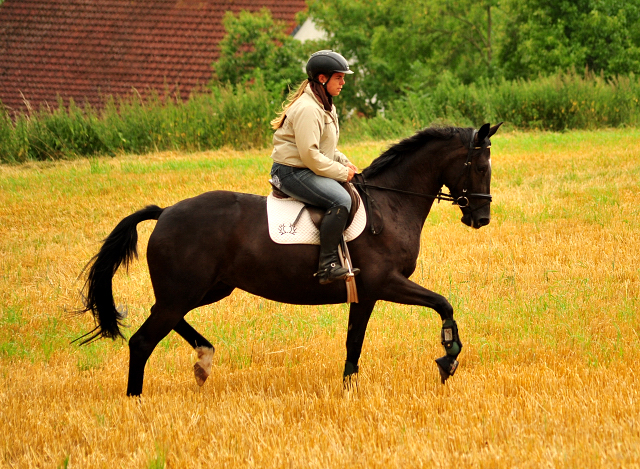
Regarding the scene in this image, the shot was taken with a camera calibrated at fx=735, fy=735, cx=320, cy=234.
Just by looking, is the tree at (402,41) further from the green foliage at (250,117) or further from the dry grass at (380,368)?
the dry grass at (380,368)

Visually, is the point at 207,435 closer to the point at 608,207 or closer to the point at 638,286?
the point at 638,286

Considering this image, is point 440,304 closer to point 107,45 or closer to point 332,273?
point 332,273

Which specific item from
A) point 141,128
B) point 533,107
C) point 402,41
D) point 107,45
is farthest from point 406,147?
point 107,45

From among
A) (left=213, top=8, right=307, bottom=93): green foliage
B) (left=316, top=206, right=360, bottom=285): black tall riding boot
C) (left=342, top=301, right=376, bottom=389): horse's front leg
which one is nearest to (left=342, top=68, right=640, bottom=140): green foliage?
(left=213, top=8, right=307, bottom=93): green foliage

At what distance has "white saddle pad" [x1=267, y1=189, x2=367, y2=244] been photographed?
5891 millimetres

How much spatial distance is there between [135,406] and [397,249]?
2.40 metres

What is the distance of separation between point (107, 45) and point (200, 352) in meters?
25.5

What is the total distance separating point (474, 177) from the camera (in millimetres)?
6141

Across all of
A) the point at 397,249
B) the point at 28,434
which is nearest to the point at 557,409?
the point at 397,249

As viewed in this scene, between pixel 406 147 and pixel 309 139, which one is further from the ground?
pixel 309 139

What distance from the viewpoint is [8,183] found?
1641 centimetres

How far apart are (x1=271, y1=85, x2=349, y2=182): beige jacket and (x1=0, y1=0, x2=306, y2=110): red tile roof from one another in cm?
2126

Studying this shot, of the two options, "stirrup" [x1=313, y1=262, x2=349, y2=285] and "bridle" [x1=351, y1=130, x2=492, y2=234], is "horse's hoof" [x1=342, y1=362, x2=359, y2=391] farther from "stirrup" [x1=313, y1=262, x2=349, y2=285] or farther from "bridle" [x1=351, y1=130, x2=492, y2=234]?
"bridle" [x1=351, y1=130, x2=492, y2=234]

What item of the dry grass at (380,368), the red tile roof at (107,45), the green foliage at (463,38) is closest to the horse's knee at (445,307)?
the dry grass at (380,368)
